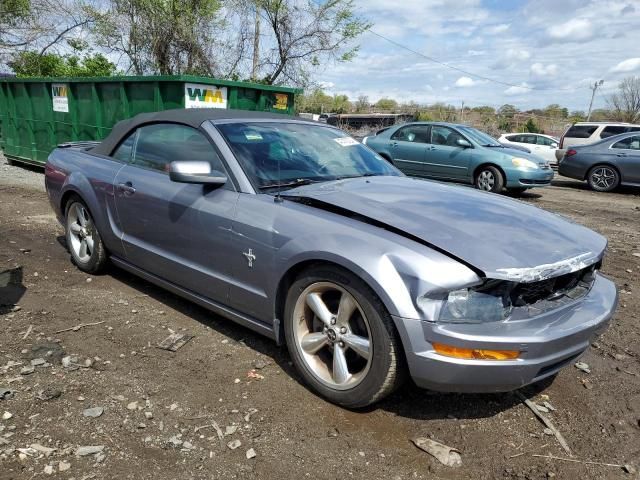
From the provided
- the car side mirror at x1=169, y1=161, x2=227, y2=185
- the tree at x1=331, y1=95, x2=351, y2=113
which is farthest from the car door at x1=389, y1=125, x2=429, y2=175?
the tree at x1=331, y1=95, x2=351, y2=113

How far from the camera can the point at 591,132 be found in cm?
1642

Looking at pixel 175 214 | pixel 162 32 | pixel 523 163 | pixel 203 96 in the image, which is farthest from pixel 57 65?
pixel 175 214

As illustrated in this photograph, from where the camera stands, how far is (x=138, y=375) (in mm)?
3043

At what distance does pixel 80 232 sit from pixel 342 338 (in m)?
3.04

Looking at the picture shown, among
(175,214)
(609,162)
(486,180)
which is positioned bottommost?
(486,180)

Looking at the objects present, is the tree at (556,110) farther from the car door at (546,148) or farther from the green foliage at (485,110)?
the car door at (546,148)

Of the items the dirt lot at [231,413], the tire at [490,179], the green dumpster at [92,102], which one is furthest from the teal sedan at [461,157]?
the dirt lot at [231,413]

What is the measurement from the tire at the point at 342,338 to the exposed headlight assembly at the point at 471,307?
27cm

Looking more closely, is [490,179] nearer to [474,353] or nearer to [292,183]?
[292,183]

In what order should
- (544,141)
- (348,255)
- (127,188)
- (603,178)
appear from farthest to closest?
(544,141), (603,178), (127,188), (348,255)

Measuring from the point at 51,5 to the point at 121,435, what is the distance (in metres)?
22.2

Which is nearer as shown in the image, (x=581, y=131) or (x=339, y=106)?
(x=581, y=131)

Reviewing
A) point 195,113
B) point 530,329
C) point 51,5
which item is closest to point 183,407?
point 530,329

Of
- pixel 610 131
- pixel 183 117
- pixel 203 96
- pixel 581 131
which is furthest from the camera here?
pixel 581 131
